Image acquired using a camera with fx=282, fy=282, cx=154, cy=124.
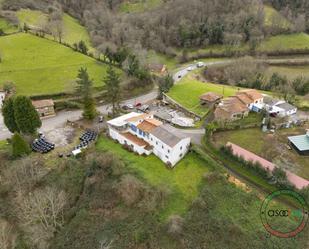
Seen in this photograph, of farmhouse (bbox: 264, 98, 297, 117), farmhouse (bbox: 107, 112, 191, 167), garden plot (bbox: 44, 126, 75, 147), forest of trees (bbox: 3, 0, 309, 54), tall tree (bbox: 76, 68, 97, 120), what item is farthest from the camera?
forest of trees (bbox: 3, 0, 309, 54)

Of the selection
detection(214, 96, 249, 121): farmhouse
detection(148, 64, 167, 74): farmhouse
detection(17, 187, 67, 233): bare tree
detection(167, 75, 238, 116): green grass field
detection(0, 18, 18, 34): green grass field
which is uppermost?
detection(0, 18, 18, 34): green grass field

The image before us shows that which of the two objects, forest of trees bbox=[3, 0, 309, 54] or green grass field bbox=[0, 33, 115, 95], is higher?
forest of trees bbox=[3, 0, 309, 54]

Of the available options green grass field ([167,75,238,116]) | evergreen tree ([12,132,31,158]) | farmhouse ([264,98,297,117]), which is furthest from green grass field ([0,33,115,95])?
farmhouse ([264,98,297,117])

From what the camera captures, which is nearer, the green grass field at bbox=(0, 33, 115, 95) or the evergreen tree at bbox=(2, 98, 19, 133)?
the evergreen tree at bbox=(2, 98, 19, 133)

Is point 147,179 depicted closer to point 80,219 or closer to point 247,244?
point 80,219

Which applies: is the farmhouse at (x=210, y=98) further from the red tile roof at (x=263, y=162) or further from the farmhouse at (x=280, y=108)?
the red tile roof at (x=263, y=162)

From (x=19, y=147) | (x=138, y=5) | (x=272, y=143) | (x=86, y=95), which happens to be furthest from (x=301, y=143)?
(x=138, y=5)

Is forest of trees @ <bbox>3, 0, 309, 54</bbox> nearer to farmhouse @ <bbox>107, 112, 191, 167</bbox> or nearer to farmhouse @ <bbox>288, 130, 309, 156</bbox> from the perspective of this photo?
farmhouse @ <bbox>107, 112, 191, 167</bbox>
